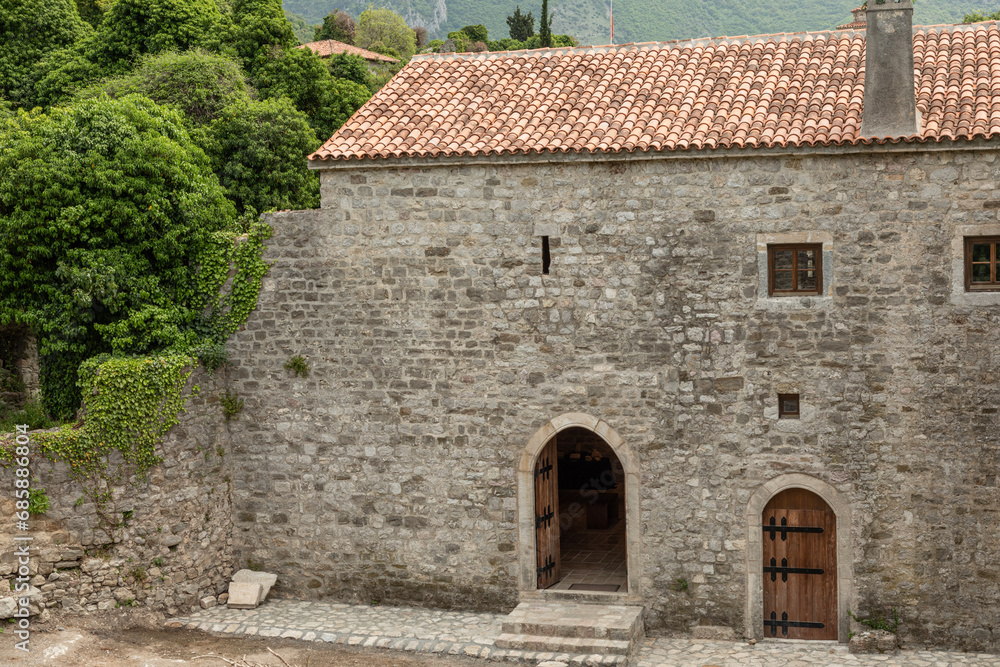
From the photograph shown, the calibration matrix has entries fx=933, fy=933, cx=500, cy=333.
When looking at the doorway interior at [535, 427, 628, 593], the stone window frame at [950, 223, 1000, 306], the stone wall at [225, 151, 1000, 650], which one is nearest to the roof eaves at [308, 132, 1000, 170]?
the stone wall at [225, 151, 1000, 650]

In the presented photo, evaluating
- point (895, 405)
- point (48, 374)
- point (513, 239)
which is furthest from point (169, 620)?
point (895, 405)

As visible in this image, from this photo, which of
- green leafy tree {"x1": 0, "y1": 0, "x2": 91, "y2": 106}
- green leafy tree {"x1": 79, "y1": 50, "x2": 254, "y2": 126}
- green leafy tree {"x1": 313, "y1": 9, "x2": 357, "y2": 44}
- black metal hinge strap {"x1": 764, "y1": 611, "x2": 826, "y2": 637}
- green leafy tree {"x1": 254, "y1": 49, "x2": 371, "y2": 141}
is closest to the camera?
black metal hinge strap {"x1": 764, "y1": 611, "x2": 826, "y2": 637}

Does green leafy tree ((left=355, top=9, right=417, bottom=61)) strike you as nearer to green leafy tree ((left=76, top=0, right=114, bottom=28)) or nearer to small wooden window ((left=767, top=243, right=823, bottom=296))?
green leafy tree ((left=76, top=0, right=114, bottom=28))

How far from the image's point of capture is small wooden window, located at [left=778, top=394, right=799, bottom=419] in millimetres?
12766

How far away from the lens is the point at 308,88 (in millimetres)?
27312

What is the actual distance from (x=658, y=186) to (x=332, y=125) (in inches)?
654

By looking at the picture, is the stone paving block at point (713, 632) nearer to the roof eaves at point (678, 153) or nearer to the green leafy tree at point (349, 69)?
the roof eaves at point (678, 153)

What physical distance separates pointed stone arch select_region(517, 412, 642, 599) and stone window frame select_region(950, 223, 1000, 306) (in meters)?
4.77

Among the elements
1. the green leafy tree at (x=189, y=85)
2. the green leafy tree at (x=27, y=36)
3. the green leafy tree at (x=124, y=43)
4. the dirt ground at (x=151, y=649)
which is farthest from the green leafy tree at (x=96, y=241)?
the green leafy tree at (x=27, y=36)

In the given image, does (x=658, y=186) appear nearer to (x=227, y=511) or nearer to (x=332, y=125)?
(x=227, y=511)

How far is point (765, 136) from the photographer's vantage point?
12492 mm

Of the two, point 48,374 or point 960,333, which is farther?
point 48,374

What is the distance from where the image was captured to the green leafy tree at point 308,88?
2719 cm

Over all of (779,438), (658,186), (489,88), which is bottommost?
(779,438)
